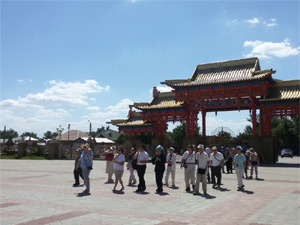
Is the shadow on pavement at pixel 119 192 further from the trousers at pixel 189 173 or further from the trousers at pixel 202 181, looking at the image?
the trousers at pixel 202 181

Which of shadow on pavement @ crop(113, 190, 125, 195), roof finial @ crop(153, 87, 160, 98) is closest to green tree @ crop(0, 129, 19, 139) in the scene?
roof finial @ crop(153, 87, 160, 98)

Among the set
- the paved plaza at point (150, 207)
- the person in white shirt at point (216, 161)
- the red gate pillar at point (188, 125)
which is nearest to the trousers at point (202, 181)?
the paved plaza at point (150, 207)

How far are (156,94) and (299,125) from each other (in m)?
37.1

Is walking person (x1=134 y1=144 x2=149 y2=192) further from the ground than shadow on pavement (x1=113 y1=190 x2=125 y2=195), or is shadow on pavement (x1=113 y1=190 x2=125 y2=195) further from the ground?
walking person (x1=134 y1=144 x2=149 y2=192)

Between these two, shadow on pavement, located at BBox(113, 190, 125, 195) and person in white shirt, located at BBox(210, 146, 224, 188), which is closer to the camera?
shadow on pavement, located at BBox(113, 190, 125, 195)

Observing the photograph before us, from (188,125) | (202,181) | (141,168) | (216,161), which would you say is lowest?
Answer: (202,181)

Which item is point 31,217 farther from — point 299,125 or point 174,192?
point 299,125

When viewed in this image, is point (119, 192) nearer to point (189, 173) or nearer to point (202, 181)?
point (189, 173)

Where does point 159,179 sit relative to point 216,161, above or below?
below

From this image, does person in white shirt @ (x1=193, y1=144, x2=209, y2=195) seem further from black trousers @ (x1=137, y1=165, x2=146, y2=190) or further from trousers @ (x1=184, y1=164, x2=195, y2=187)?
black trousers @ (x1=137, y1=165, x2=146, y2=190)

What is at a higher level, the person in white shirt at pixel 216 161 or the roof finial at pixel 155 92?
the roof finial at pixel 155 92

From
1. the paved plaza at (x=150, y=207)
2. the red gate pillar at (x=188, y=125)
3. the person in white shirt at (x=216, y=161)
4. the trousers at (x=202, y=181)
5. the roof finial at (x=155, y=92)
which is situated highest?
the roof finial at (x=155, y=92)

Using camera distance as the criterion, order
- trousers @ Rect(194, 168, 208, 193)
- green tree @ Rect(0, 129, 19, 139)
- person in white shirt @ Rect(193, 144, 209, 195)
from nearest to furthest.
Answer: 1. trousers @ Rect(194, 168, 208, 193)
2. person in white shirt @ Rect(193, 144, 209, 195)
3. green tree @ Rect(0, 129, 19, 139)

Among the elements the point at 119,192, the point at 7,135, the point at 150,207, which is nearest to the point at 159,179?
the point at 119,192
